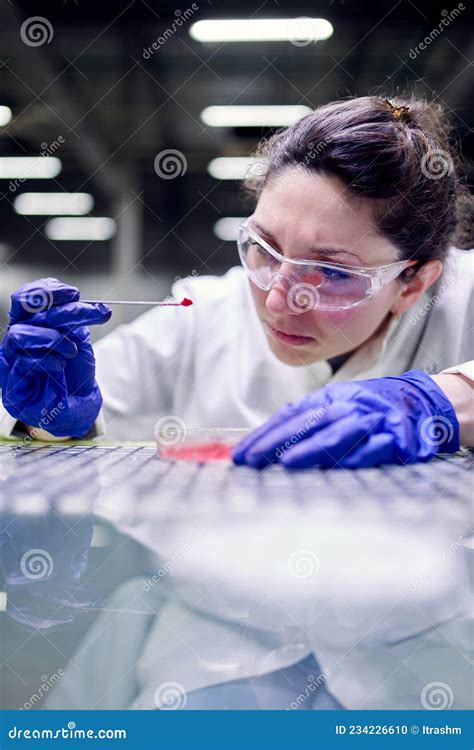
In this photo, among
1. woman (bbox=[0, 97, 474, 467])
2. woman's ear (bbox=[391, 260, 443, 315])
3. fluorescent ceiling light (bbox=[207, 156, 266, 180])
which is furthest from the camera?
fluorescent ceiling light (bbox=[207, 156, 266, 180])

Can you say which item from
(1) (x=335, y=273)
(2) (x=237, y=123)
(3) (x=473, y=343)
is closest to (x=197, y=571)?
(1) (x=335, y=273)

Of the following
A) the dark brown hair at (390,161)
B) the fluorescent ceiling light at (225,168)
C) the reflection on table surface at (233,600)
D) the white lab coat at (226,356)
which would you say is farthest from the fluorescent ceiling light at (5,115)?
the reflection on table surface at (233,600)

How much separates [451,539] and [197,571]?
215 mm

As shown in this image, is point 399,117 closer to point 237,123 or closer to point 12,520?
point 12,520

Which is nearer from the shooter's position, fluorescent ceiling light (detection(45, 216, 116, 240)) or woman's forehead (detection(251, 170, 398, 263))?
woman's forehead (detection(251, 170, 398, 263))

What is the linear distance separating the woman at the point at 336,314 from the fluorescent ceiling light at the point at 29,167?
1534 millimetres

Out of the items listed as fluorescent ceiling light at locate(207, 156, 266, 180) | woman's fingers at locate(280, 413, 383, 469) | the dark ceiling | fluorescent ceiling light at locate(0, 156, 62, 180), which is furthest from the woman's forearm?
fluorescent ceiling light at locate(207, 156, 266, 180)

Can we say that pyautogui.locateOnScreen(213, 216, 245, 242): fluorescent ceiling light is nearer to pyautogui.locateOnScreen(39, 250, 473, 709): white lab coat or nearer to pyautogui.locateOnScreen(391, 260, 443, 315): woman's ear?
pyautogui.locateOnScreen(391, 260, 443, 315): woman's ear

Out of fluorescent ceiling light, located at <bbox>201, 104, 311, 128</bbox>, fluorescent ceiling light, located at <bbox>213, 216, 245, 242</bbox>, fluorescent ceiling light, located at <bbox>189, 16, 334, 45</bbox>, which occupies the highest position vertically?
fluorescent ceiling light, located at <bbox>189, 16, 334, 45</bbox>

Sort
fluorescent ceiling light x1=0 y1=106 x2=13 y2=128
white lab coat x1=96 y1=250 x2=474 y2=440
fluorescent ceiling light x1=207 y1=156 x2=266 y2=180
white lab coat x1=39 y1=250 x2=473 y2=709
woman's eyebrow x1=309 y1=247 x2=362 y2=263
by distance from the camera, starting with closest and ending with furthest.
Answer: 1. white lab coat x1=39 y1=250 x2=473 y2=709
2. woman's eyebrow x1=309 y1=247 x2=362 y2=263
3. white lab coat x1=96 y1=250 x2=474 y2=440
4. fluorescent ceiling light x1=0 y1=106 x2=13 y2=128
5. fluorescent ceiling light x1=207 y1=156 x2=266 y2=180

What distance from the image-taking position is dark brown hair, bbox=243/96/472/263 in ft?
3.60

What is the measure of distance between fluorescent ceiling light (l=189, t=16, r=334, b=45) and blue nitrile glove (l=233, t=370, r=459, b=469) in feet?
5.28

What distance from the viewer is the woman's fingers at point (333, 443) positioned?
0.85 metres

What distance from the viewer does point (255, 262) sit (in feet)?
3.83
